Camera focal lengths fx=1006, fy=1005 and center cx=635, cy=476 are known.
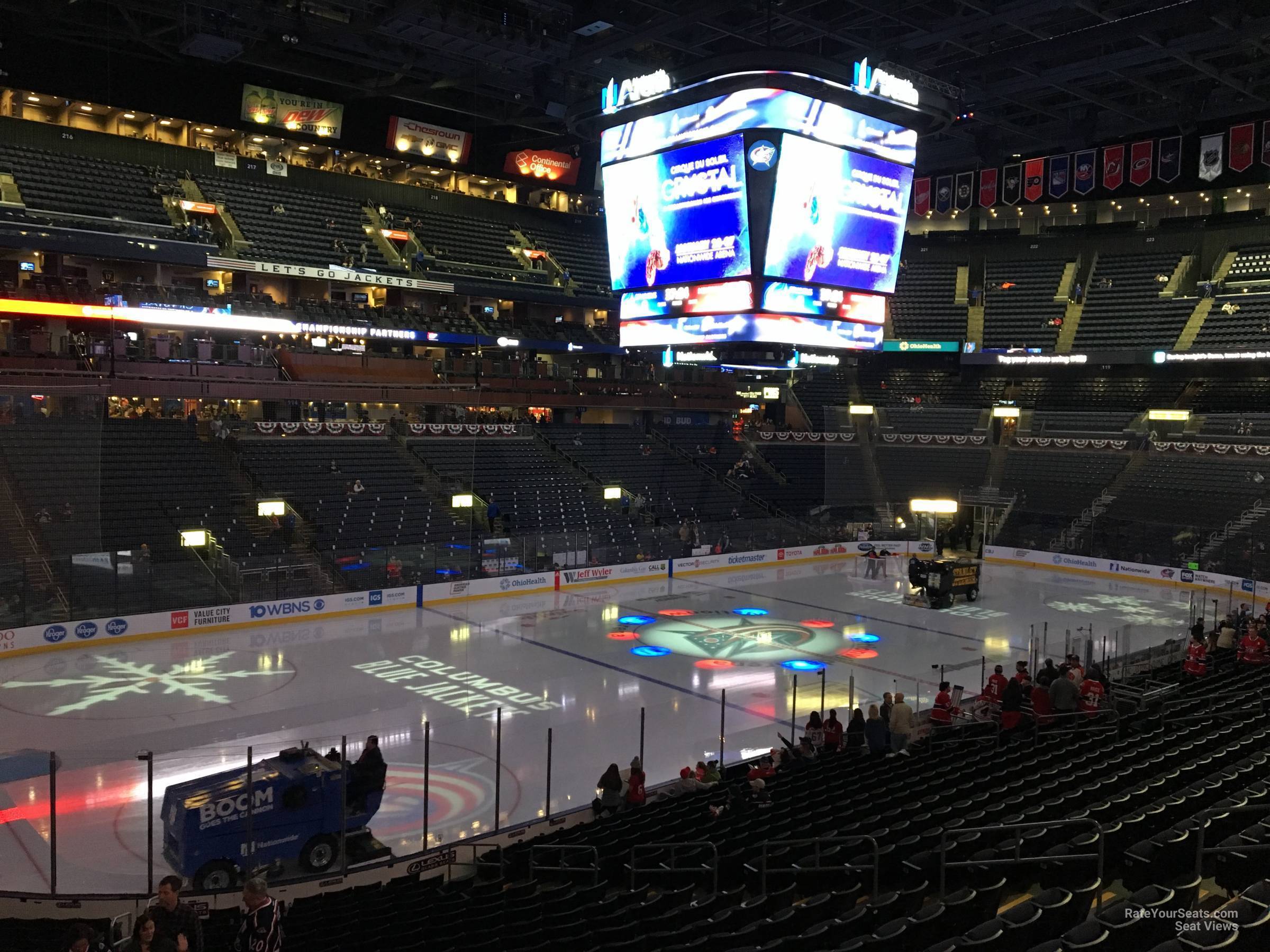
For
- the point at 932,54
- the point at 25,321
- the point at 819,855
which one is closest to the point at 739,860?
the point at 819,855

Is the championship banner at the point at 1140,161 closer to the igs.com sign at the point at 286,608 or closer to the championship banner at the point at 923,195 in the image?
the championship banner at the point at 923,195

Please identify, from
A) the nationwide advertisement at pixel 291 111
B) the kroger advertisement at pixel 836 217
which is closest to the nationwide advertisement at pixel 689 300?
the kroger advertisement at pixel 836 217

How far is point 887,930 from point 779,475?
4015 centimetres

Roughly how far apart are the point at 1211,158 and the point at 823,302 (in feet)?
90.7

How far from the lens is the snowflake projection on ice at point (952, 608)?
1099 inches

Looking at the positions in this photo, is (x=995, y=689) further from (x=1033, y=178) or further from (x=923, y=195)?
(x=923, y=195)

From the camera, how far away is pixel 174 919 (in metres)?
6.88

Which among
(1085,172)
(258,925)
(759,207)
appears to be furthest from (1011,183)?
(258,925)

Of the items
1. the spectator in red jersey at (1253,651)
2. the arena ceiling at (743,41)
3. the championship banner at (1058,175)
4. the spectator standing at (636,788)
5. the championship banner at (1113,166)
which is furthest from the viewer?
the championship banner at (1058,175)

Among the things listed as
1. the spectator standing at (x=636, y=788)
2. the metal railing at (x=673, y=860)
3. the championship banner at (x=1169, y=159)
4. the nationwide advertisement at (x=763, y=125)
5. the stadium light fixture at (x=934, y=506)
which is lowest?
the spectator standing at (x=636, y=788)

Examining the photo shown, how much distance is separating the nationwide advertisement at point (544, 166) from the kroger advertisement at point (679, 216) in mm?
25417

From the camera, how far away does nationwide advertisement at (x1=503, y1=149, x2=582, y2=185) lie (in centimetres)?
4681

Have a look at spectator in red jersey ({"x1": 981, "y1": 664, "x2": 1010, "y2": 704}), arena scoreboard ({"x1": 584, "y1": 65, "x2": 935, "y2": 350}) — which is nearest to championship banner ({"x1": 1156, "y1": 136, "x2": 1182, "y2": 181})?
arena scoreboard ({"x1": 584, "y1": 65, "x2": 935, "y2": 350})

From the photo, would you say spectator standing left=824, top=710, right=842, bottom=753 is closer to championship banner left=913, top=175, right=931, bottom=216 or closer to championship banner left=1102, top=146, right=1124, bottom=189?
championship banner left=1102, top=146, right=1124, bottom=189
